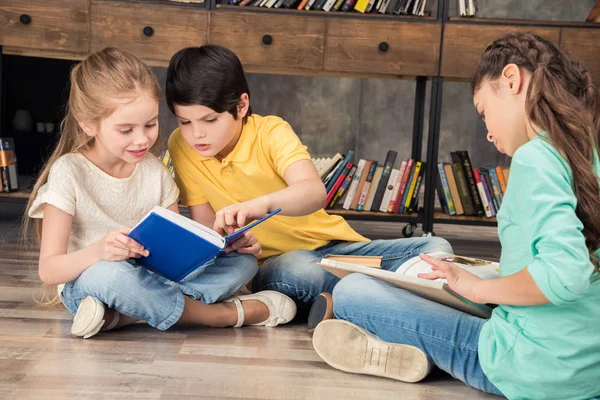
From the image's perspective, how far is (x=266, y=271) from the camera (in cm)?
181

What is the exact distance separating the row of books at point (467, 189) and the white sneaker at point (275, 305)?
58.1 inches

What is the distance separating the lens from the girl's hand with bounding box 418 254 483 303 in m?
1.19

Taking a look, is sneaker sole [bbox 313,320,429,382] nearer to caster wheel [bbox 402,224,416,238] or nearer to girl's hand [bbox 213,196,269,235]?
girl's hand [bbox 213,196,269,235]

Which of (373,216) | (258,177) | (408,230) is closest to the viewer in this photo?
(258,177)

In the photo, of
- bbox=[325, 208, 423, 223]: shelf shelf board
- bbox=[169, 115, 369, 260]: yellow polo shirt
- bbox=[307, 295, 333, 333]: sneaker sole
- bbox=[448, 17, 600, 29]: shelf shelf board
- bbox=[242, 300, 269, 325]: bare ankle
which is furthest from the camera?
bbox=[325, 208, 423, 223]: shelf shelf board

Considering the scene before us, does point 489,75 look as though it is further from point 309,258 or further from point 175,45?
point 175,45

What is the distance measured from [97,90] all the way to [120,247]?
1.23ft

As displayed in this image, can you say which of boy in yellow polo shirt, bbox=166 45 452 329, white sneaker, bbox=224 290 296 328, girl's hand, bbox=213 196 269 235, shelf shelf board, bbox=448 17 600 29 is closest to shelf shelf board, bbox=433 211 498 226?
shelf shelf board, bbox=448 17 600 29

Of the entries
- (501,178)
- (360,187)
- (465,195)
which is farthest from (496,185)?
(360,187)

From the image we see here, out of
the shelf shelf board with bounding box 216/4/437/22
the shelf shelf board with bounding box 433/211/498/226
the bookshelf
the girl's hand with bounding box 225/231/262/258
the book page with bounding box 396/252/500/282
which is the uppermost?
the shelf shelf board with bounding box 216/4/437/22

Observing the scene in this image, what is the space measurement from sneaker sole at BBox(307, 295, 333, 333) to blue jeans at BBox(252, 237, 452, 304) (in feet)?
0.47

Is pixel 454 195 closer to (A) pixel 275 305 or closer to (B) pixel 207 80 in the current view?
(A) pixel 275 305

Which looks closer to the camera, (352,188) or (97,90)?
(97,90)

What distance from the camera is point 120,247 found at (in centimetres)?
145
